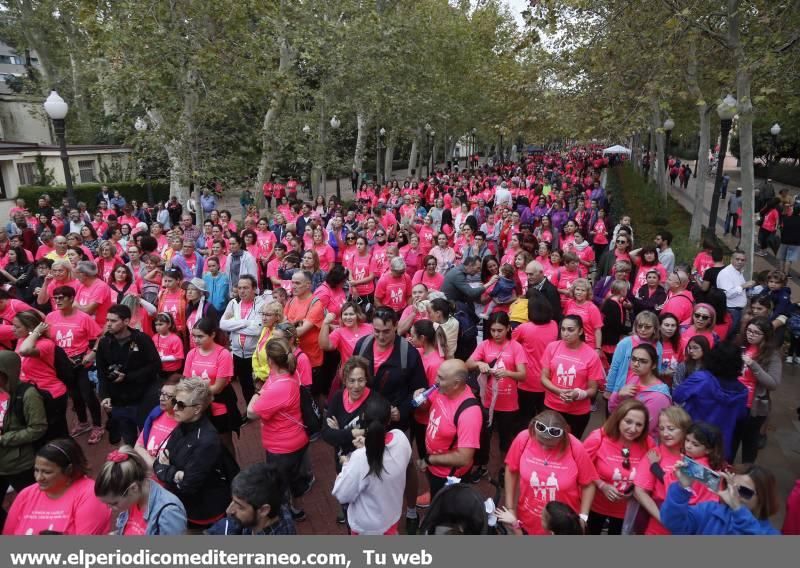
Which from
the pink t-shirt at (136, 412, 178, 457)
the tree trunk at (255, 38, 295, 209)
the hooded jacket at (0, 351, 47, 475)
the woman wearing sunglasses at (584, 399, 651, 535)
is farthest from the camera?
the tree trunk at (255, 38, 295, 209)

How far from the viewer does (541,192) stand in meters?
17.8

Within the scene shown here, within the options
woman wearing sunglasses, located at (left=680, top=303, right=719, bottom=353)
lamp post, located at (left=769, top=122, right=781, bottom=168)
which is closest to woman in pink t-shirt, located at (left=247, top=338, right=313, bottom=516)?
woman wearing sunglasses, located at (left=680, top=303, right=719, bottom=353)

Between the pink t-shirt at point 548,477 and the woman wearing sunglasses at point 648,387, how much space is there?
87 centimetres

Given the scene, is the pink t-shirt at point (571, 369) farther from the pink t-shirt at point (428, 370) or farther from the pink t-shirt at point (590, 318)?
the pink t-shirt at point (590, 318)

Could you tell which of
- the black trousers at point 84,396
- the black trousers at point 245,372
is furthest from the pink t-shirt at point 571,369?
the black trousers at point 84,396

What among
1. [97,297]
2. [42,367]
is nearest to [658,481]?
[42,367]

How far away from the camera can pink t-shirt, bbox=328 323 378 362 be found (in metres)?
5.41

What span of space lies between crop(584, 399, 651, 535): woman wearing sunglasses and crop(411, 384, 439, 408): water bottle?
1.28m

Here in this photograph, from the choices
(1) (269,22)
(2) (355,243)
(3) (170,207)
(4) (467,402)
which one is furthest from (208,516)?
(1) (269,22)

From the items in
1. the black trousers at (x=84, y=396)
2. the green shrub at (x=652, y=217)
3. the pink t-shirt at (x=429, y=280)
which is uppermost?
the pink t-shirt at (x=429, y=280)

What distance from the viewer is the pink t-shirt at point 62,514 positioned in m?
3.18

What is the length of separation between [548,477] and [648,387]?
52.7 inches

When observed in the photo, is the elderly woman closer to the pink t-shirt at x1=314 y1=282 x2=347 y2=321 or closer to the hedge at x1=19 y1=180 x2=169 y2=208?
the pink t-shirt at x1=314 y1=282 x2=347 y2=321

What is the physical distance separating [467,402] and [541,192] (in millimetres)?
14966
